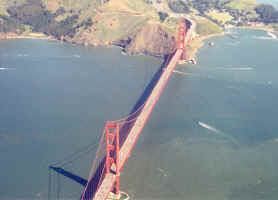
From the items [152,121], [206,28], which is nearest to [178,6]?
[206,28]

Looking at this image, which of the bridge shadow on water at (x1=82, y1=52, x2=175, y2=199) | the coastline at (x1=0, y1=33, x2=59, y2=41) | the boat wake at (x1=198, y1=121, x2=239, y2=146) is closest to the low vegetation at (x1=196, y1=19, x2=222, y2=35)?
the bridge shadow on water at (x1=82, y1=52, x2=175, y2=199)

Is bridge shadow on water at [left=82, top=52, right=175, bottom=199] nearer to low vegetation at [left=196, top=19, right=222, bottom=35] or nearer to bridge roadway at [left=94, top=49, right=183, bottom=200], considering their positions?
bridge roadway at [left=94, top=49, right=183, bottom=200]

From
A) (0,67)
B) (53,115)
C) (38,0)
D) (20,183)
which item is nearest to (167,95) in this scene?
(53,115)

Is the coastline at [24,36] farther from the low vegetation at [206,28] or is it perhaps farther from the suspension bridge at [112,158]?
the suspension bridge at [112,158]

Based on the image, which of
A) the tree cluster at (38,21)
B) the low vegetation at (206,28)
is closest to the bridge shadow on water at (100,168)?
the tree cluster at (38,21)

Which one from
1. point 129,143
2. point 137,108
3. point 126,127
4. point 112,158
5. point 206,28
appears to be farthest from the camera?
point 206,28

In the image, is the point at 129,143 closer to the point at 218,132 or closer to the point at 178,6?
the point at 218,132
